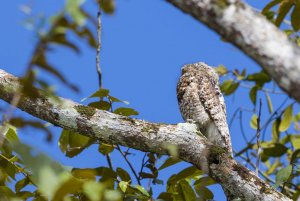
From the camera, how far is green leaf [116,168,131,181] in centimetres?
284

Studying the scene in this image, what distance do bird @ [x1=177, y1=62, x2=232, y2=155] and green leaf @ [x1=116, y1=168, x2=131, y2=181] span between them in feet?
3.41

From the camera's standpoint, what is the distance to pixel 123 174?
2840mm

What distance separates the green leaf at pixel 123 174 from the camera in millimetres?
2836

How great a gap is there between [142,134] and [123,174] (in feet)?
0.90

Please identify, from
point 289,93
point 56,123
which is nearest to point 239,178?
point 56,123

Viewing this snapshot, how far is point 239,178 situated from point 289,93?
1316 mm

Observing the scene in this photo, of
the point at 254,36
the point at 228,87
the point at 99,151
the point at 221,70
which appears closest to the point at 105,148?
the point at 99,151

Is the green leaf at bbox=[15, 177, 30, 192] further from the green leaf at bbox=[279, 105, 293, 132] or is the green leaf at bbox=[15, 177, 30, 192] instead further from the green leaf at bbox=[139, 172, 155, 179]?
the green leaf at bbox=[279, 105, 293, 132]

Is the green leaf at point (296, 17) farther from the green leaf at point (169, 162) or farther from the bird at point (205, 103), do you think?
the bird at point (205, 103)

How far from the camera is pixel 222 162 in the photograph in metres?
2.72

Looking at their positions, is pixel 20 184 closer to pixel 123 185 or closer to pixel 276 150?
pixel 123 185

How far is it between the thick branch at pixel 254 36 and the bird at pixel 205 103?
244 cm

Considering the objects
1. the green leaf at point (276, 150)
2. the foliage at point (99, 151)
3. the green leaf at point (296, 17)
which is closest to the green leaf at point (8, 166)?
the foliage at point (99, 151)

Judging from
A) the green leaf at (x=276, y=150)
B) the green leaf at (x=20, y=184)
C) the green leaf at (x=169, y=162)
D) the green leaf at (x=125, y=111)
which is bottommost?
the green leaf at (x=20, y=184)
